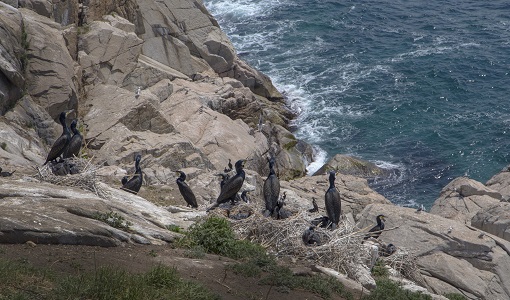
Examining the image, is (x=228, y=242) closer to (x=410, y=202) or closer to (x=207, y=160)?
(x=207, y=160)

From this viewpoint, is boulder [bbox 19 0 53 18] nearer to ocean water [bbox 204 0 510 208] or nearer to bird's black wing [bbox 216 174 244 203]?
ocean water [bbox 204 0 510 208]

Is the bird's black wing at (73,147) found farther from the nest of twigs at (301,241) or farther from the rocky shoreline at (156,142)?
the nest of twigs at (301,241)

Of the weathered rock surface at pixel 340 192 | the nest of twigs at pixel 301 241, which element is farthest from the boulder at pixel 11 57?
the nest of twigs at pixel 301 241

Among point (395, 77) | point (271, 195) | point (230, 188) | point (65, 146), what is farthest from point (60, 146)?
point (395, 77)

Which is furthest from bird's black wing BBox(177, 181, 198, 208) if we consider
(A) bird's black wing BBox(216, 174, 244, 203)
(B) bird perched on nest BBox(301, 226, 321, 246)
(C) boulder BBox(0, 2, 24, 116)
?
(C) boulder BBox(0, 2, 24, 116)

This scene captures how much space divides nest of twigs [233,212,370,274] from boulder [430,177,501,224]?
1353 cm

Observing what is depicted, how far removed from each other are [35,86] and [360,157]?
776 inches

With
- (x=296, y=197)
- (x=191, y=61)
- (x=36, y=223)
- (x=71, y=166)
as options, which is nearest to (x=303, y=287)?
(x=36, y=223)

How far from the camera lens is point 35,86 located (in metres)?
29.9

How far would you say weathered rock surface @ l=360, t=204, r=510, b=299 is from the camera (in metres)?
24.5

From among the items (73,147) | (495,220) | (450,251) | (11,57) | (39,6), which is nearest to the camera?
(73,147)

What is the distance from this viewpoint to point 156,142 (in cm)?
3041

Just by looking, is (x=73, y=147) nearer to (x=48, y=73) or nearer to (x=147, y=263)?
(x=147, y=263)

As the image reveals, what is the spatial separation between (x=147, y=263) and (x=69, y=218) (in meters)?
1.88
